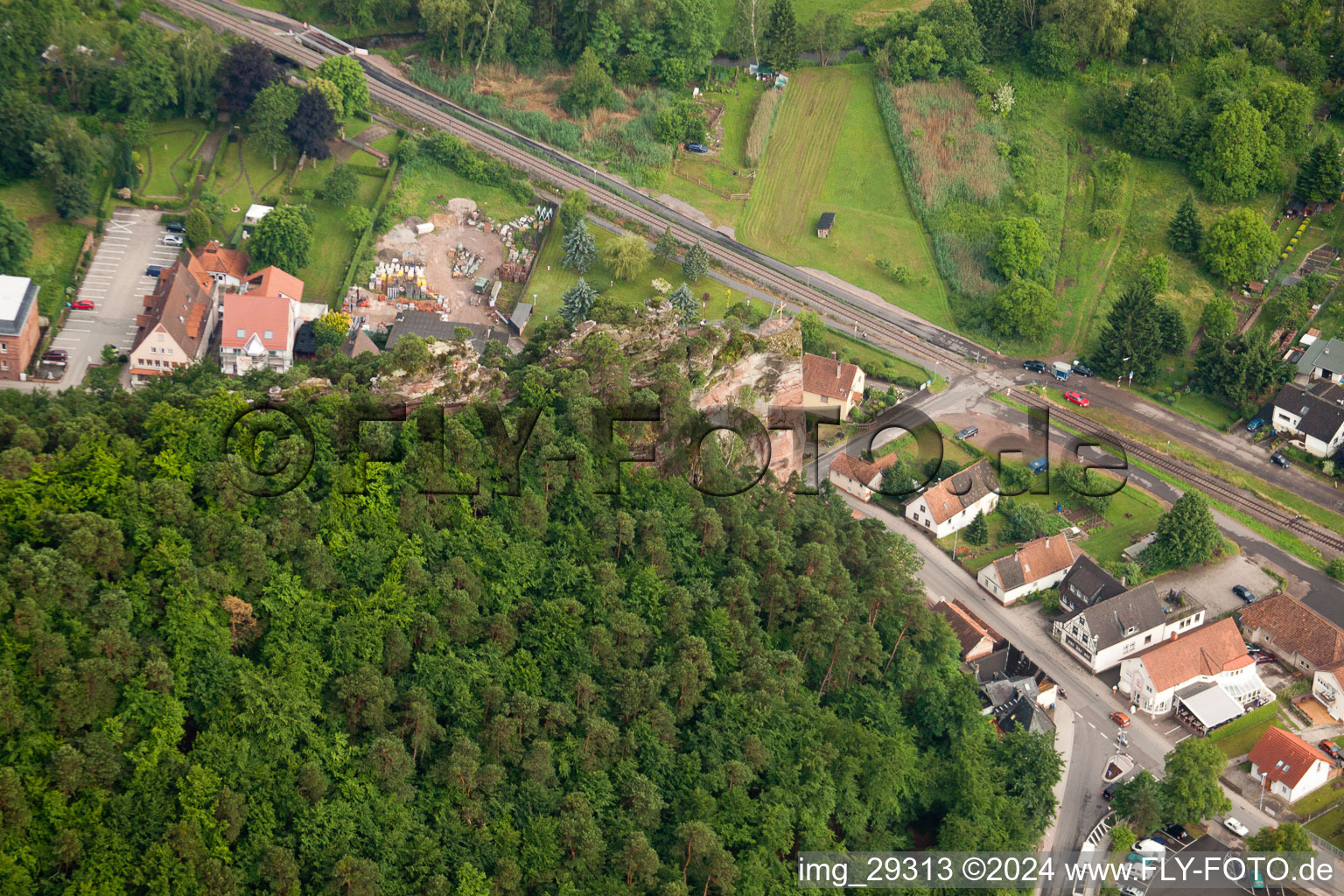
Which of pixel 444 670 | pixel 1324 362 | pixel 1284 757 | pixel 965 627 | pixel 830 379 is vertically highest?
pixel 1324 362

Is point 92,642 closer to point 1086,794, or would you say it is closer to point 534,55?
point 1086,794

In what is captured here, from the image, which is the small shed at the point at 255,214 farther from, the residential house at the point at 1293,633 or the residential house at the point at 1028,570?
the residential house at the point at 1293,633

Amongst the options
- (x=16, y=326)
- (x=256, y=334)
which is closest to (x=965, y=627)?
(x=256, y=334)

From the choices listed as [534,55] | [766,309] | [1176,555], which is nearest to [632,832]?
[1176,555]

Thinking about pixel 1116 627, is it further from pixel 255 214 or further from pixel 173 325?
pixel 255 214

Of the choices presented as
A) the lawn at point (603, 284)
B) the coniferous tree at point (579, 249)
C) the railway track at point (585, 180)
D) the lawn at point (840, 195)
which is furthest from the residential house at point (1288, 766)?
the coniferous tree at point (579, 249)

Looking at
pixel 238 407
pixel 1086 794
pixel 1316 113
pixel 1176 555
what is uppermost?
pixel 1316 113
